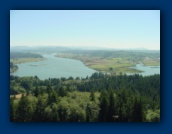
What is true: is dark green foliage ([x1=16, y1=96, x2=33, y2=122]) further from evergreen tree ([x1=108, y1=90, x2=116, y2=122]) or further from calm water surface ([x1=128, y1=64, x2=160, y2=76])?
calm water surface ([x1=128, y1=64, x2=160, y2=76])

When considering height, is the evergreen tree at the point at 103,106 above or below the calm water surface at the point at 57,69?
below

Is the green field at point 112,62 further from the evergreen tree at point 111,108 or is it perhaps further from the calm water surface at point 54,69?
the evergreen tree at point 111,108

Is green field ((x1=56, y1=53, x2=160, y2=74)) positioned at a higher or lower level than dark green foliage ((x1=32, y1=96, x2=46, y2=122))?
higher

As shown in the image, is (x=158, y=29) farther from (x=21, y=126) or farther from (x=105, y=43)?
(x=21, y=126)

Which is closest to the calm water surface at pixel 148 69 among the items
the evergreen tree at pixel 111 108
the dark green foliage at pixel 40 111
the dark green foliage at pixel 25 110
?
the evergreen tree at pixel 111 108

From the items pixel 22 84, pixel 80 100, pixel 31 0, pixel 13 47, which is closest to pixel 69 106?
pixel 80 100

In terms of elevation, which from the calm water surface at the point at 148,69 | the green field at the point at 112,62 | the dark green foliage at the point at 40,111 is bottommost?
the dark green foliage at the point at 40,111

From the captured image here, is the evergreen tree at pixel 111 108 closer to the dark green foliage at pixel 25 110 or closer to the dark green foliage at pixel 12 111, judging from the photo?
the dark green foliage at pixel 25 110

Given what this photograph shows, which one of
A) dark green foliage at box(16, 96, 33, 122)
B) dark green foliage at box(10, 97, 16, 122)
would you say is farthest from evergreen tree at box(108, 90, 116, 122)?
dark green foliage at box(10, 97, 16, 122)

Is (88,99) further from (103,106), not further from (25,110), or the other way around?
(25,110)
